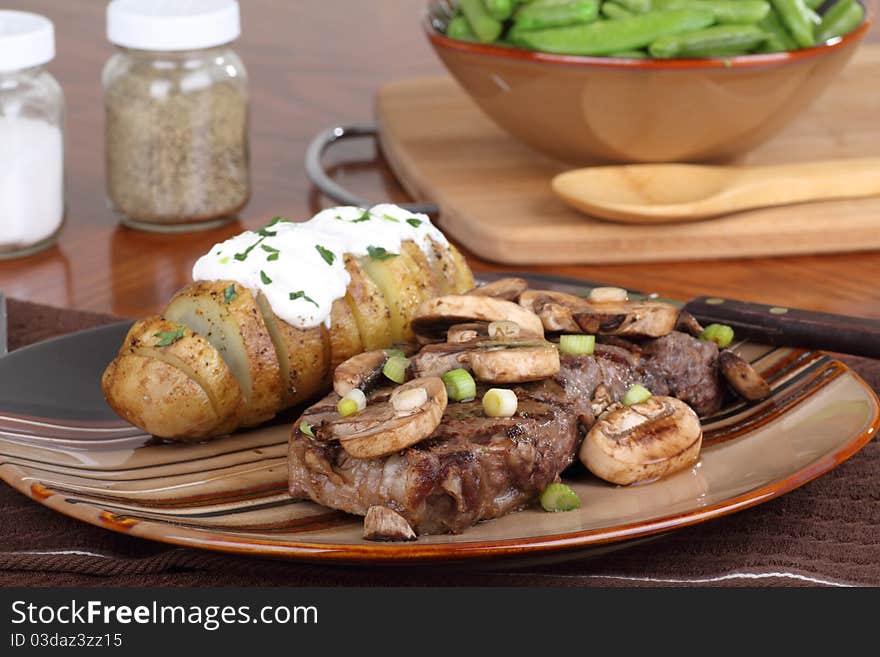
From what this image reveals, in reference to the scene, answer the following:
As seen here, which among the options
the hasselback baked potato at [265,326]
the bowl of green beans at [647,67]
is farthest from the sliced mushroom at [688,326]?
the bowl of green beans at [647,67]

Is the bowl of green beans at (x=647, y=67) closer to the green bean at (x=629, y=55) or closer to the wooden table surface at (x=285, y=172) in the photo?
the green bean at (x=629, y=55)

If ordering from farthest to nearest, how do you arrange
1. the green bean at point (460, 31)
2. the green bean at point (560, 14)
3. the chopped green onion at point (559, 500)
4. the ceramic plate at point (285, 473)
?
the green bean at point (460, 31) → the green bean at point (560, 14) → the chopped green onion at point (559, 500) → the ceramic plate at point (285, 473)

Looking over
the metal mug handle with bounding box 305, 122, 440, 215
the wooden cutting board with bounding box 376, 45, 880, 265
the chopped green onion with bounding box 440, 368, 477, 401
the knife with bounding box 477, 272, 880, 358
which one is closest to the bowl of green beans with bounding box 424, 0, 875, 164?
the wooden cutting board with bounding box 376, 45, 880, 265

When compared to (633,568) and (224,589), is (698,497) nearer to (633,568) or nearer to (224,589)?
(633,568)

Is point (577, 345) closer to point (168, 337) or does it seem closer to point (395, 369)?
point (395, 369)

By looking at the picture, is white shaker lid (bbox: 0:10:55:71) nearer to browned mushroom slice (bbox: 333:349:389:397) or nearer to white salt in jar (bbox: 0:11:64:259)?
white salt in jar (bbox: 0:11:64:259)

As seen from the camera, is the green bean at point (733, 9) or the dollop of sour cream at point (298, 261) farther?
the green bean at point (733, 9)

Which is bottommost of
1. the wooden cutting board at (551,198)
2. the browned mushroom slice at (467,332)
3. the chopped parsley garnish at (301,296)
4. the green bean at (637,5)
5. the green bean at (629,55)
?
the wooden cutting board at (551,198)
